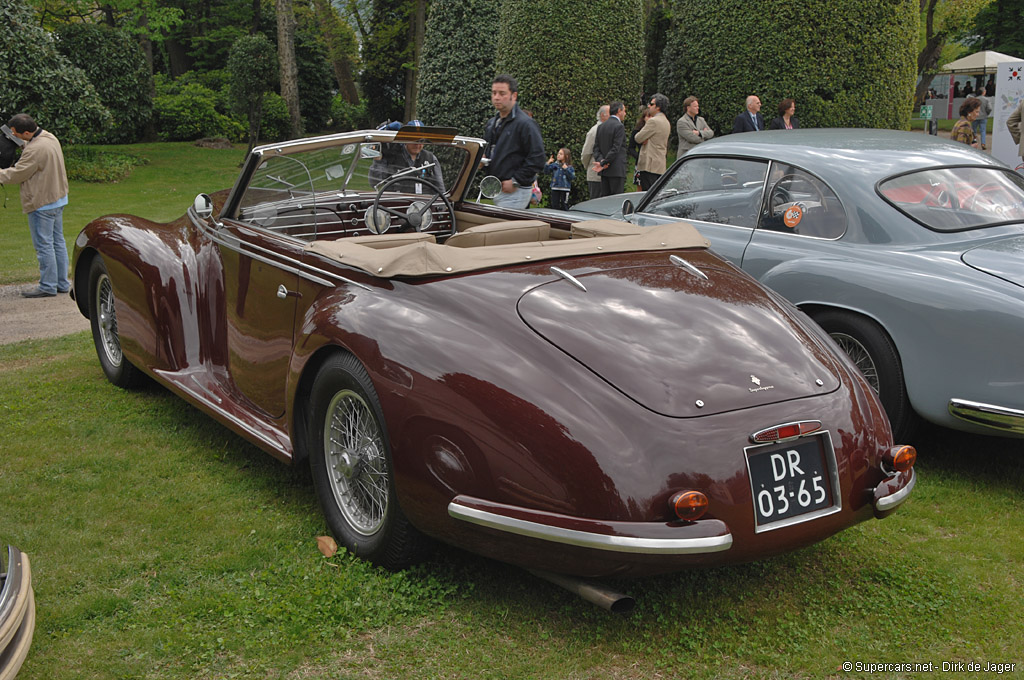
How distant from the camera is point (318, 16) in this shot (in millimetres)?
28359

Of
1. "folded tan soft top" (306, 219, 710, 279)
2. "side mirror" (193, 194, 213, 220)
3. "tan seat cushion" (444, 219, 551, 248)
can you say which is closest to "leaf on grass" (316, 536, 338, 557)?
"folded tan soft top" (306, 219, 710, 279)

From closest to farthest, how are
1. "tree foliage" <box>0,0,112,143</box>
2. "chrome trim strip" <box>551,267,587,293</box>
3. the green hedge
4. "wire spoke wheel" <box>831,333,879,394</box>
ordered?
"chrome trim strip" <box>551,267,587,293</box> < "wire spoke wheel" <box>831,333,879,394</box> < the green hedge < "tree foliage" <box>0,0,112,143</box>

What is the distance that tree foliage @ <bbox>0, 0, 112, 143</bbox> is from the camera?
16516mm

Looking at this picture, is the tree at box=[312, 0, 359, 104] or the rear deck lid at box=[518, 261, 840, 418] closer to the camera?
the rear deck lid at box=[518, 261, 840, 418]

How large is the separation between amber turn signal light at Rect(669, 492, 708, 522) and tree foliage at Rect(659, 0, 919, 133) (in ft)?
38.2

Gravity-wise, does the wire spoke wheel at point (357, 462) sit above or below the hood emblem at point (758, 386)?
below

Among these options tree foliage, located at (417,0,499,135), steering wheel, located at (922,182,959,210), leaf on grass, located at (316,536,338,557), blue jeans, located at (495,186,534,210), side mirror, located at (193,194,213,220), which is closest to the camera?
leaf on grass, located at (316,536,338,557)

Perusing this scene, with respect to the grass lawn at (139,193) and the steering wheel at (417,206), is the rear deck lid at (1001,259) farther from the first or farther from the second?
the grass lawn at (139,193)

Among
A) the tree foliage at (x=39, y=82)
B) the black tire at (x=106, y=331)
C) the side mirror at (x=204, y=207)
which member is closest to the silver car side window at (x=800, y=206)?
Answer: the side mirror at (x=204, y=207)

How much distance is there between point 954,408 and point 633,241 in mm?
1714

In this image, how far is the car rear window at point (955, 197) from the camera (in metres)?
4.95

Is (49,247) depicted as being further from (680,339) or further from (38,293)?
(680,339)

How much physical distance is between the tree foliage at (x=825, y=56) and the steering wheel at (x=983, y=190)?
832cm

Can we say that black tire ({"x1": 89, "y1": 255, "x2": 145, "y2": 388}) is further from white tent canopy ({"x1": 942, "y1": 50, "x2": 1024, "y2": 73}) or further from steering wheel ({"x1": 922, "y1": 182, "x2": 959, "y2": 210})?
white tent canopy ({"x1": 942, "y1": 50, "x2": 1024, "y2": 73})
